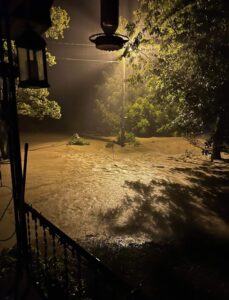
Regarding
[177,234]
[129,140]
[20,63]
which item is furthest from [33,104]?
[20,63]

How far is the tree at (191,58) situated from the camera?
7.32m

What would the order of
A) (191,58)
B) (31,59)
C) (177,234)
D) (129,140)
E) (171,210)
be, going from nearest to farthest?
(31,59) < (177,234) < (171,210) < (191,58) < (129,140)

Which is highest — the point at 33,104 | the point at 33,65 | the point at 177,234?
the point at 33,65

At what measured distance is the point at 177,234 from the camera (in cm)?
698

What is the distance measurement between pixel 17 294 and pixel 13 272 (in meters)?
0.51

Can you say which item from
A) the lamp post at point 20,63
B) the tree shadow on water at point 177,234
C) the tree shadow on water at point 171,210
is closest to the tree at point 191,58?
the tree shadow on water at point 171,210

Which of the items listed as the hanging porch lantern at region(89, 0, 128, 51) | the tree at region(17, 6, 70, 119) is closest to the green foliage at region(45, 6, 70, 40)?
the tree at region(17, 6, 70, 119)

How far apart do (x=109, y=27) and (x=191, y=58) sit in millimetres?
6236

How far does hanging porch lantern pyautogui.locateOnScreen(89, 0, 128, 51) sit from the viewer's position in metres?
3.66

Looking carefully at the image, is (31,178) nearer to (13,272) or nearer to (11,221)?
(11,221)

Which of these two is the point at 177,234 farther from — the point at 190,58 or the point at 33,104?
the point at 33,104

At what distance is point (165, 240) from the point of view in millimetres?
6672

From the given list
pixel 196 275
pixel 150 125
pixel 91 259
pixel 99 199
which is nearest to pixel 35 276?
pixel 91 259

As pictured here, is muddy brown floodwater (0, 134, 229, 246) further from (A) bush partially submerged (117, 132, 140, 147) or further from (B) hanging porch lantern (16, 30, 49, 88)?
(B) hanging porch lantern (16, 30, 49, 88)
